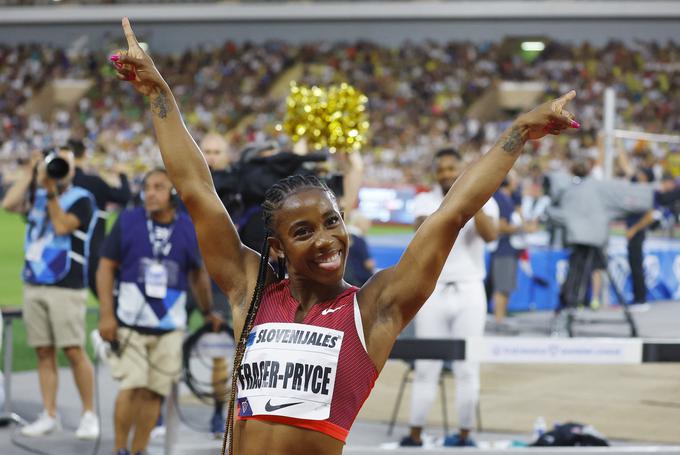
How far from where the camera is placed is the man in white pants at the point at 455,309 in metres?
6.20

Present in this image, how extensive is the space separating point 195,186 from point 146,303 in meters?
3.27

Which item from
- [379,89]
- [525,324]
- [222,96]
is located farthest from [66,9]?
[525,324]

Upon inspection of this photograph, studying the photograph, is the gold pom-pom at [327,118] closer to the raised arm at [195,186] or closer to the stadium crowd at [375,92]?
the raised arm at [195,186]

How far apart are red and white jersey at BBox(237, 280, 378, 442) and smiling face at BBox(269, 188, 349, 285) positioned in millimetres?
116

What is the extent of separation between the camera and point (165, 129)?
2818mm

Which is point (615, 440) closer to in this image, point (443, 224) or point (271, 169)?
point (271, 169)

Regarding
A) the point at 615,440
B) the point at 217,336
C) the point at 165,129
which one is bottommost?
the point at 615,440

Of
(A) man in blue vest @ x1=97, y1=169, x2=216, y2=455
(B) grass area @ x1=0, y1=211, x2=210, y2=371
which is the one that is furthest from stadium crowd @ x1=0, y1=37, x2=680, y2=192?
(A) man in blue vest @ x1=97, y1=169, x2=216, y2=455

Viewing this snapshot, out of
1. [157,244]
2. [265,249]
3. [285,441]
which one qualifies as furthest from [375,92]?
[285,441]

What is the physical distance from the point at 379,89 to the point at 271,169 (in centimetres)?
3514

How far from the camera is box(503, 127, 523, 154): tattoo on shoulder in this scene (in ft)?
8.74

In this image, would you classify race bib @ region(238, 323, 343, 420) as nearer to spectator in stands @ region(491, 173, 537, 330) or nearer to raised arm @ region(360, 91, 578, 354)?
raised arm @ region(360, 91, 578, 354)

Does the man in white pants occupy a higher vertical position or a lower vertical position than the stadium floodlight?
lower

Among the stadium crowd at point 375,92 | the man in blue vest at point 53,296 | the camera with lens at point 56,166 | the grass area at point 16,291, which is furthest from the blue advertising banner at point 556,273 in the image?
the stadium crowd at point 375,92
